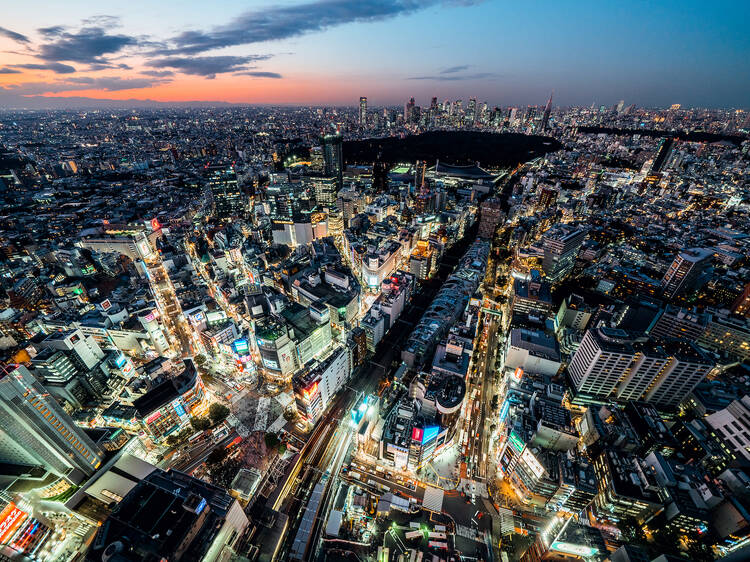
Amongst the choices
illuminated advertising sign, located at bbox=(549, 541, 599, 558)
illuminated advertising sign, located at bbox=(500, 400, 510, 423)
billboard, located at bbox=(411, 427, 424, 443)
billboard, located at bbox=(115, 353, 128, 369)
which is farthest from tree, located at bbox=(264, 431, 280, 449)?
illuminated advertising sign, located at bbox=(549, 541, 599, 558)

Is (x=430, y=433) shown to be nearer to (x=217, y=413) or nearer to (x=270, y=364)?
(x=270, y=364)

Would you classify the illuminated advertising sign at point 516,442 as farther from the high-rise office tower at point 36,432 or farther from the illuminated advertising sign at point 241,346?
the high-rise office tower at point 36,432

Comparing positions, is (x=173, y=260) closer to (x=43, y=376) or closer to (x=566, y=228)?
(x=43, y=376)

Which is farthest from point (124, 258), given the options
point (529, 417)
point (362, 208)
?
point (529, 417)

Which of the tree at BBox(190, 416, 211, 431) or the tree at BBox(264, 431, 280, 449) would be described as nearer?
the tree at BBox(264, 431, 280, 449)

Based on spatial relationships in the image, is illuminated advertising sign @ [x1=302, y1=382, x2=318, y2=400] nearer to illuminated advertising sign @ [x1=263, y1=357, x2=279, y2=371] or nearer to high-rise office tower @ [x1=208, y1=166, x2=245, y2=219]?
illuminated advertising sign @ [x1=263, y1=357, x2=279, y2=371]

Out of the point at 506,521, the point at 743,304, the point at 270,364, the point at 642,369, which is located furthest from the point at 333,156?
the point at 506,521
